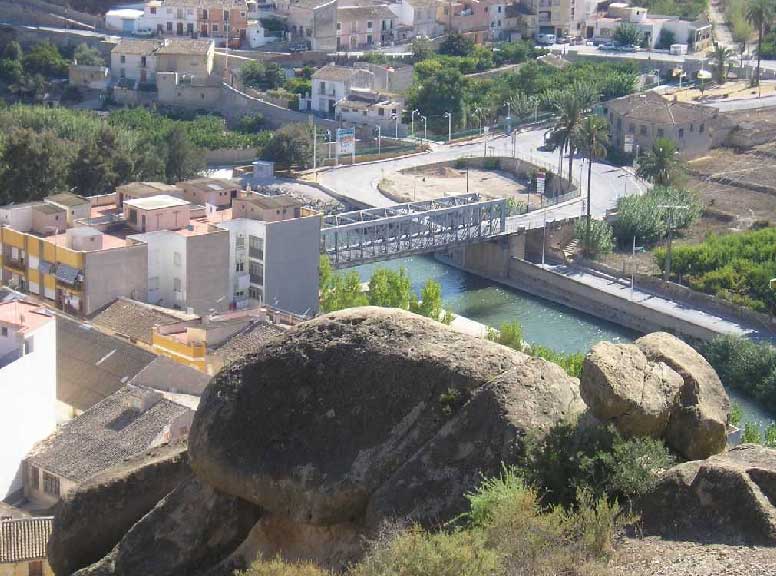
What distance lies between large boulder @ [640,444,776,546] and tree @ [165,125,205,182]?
1552 inches

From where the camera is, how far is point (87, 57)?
63.0 m

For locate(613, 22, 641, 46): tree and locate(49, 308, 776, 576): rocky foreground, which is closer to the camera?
locate(49, 308, 776, 576): rocky foreground

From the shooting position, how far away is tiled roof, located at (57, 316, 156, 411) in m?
29.3

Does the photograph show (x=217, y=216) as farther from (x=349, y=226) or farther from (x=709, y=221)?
(x=709, y=221)

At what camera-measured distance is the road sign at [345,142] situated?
54.3 metres

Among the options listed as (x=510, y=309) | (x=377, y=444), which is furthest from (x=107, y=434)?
(x=510, y=309)

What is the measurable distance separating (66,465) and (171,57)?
38.0 meters

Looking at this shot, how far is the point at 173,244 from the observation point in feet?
115

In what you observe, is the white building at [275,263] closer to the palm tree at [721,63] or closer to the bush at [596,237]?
the bush at [596,237]

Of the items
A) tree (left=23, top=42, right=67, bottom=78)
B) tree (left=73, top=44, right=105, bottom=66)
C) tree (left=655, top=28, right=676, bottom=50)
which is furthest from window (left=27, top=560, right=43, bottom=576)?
tree (left=655, top=28, right=676, bottom=50)

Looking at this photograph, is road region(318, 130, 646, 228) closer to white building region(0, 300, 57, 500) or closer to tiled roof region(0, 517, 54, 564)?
white building region(0, 300, 57, 500)

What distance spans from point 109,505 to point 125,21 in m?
57.4

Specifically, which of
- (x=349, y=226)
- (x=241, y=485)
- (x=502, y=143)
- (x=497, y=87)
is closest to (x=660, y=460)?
(x=241, y=485)

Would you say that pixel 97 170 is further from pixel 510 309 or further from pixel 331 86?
pixel 331 86
